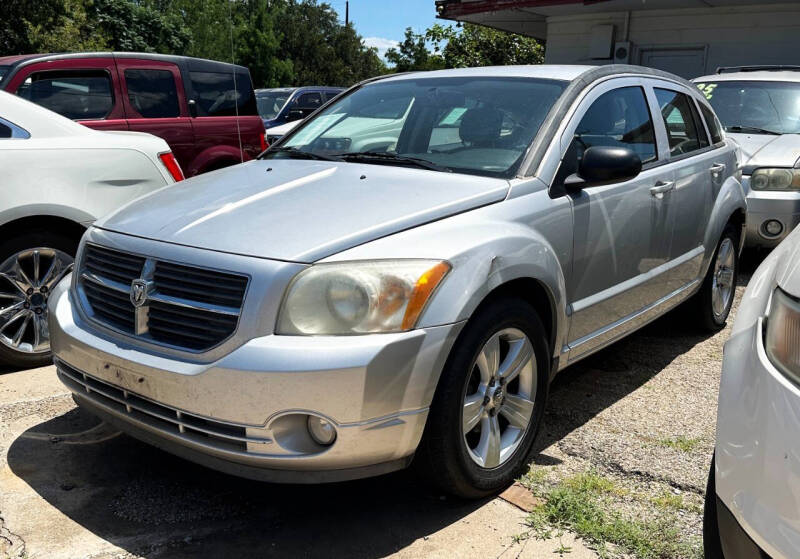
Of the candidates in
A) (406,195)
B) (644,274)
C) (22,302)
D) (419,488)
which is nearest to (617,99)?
(644,274)

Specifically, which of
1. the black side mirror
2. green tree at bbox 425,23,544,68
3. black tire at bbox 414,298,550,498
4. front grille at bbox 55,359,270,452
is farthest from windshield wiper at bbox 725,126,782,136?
green tree at bbox 425,23,544,68

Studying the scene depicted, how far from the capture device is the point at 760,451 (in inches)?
70.5

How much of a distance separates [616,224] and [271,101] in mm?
11760

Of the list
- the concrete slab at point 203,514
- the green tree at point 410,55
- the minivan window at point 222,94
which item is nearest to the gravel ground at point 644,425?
the concrete slab at point 203,514

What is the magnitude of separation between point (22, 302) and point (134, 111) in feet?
10.3

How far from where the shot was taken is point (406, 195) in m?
3.08

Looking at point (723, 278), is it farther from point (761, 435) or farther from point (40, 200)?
point (40, 200)

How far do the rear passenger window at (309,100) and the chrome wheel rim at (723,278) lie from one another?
1006 centimetres

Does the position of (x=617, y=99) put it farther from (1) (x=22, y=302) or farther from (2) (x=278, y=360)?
(1) (x=22, y=302)

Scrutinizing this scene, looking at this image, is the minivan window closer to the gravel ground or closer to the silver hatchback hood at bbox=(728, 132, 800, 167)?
the gravel ground

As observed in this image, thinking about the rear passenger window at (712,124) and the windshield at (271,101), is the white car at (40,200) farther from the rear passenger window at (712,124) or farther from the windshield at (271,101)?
the windshield at (271,101)

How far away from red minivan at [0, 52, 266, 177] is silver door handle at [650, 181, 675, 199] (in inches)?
159

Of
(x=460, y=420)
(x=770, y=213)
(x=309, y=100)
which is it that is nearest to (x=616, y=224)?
(x=460, y=420)

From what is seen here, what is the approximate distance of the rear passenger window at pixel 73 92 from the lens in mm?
6496
